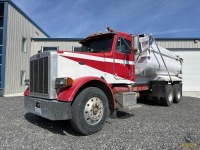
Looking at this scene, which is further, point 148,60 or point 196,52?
point 196,52

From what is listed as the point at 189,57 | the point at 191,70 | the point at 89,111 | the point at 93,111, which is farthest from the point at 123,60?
the point at 189,57

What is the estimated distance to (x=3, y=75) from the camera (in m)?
15.5

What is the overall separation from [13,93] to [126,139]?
13.6 metres

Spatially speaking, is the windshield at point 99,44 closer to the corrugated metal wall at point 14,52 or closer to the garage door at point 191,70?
the corrugated metal wall at point 14,52

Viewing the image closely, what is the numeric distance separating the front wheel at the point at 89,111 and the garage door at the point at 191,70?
52.6ft

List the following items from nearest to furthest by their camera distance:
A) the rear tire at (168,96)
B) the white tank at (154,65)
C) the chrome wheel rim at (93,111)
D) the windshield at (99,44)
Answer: the chrome wheel rim at (93,111) < the windshield at (99,44) < the white tank at (154,65) < the rear tire at (168,96)

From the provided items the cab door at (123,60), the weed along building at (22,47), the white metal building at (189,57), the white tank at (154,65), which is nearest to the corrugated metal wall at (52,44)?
the weed along building at (22,47)

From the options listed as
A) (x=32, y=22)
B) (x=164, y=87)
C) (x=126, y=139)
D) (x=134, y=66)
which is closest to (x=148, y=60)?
(x=134, y=66)

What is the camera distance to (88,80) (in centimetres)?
538

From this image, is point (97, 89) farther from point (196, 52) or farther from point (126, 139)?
point (196, 52)

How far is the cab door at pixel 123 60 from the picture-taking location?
22.6 ft

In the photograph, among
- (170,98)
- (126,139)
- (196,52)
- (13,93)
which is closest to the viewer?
(126,139)

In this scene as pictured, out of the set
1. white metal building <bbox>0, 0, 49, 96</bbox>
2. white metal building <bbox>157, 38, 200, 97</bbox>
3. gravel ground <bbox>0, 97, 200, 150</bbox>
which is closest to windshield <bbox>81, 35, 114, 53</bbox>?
gravel ground <bbox>0, 97, 200, 150</bbox>

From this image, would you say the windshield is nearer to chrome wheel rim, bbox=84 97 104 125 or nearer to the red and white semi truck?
the red and white semi truck
